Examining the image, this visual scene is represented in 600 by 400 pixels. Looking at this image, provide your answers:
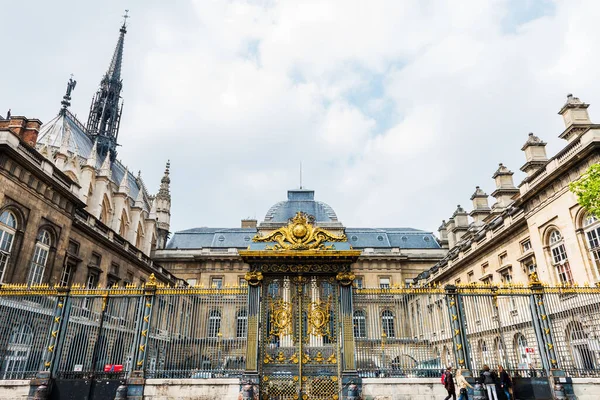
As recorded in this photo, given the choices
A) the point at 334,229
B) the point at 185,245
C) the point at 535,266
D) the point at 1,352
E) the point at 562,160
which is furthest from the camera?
the point at 185,245

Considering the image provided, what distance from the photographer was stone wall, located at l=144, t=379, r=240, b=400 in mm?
10820

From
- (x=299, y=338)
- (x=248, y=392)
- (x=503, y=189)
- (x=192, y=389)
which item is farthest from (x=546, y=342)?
(x=503, y=189)

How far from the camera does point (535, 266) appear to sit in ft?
68.3

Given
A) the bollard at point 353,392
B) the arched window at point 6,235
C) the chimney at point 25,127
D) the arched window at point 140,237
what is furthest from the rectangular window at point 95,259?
the bollard at point 353,392

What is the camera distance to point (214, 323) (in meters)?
12.3

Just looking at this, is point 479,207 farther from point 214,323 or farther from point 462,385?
point 214,323

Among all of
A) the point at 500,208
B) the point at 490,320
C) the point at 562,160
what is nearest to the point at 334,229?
the point at 500,208

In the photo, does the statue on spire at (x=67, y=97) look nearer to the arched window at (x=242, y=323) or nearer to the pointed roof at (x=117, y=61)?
the pointed roof at (x=117, y=61)

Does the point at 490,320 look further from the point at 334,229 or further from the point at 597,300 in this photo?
the point at 334,229

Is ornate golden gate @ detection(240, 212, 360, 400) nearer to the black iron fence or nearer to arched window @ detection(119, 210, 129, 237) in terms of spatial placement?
the black iron fence

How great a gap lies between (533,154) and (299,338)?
22.8 meters

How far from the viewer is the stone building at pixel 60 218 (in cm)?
1773

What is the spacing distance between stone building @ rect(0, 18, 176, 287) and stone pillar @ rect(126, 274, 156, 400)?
9.46 metres

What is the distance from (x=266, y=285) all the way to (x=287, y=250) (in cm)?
128
